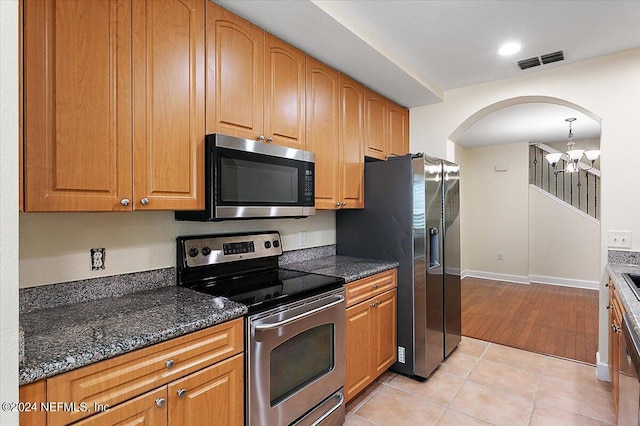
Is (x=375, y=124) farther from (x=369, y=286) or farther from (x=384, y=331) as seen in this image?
(x=384, y=331)

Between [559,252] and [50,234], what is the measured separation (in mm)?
6442

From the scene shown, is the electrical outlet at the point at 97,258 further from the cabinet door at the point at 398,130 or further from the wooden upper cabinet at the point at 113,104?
the cabinet door at the point at 398,130

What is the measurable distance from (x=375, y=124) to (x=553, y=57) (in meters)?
1.39

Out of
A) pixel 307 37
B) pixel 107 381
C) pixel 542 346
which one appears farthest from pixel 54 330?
pixel 542 346

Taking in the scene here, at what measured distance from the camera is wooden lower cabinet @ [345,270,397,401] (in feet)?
7.05

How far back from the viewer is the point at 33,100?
1153mm

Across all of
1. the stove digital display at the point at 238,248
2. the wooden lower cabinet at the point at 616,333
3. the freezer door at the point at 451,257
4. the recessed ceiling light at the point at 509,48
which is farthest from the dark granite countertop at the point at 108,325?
the recessed ceiling light at the point at 509,48

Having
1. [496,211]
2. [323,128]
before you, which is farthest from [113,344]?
[496,211]

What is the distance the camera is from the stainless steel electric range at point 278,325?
150 cm

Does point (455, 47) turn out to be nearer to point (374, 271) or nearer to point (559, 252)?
point (374, 271)

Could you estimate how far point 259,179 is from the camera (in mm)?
1884

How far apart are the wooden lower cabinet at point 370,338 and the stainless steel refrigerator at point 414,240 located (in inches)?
4.6

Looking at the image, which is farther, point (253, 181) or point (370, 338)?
point (370, 338)

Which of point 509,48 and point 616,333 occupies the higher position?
point 509,48
